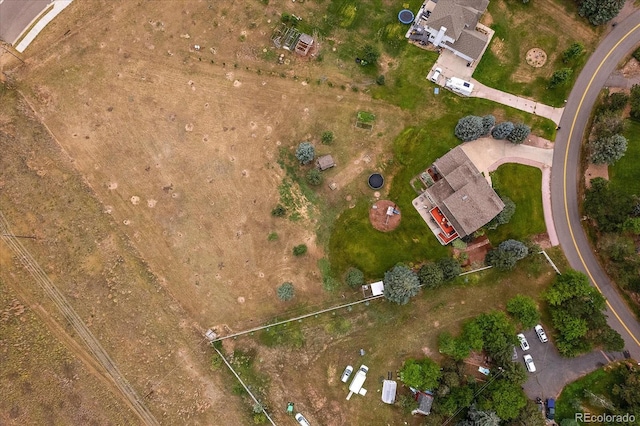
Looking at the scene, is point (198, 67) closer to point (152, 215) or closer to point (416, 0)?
point (152, 215)

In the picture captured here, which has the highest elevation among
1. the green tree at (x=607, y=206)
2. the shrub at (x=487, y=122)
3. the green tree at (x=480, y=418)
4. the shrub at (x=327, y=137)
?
the shrub at (x=327, y=137)

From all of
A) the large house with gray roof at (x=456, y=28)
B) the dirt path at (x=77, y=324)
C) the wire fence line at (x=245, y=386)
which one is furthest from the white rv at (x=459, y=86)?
the dirt path at (x=77, y=324)

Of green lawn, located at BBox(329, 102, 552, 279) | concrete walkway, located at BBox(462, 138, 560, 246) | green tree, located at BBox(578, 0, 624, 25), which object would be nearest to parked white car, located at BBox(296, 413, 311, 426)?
green lawn, located at BBox(329, 102, 552, 279)

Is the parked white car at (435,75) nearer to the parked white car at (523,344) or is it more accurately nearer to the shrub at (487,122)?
the shrub at (487,122)

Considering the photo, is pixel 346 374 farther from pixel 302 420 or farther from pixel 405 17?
pixel 405 17

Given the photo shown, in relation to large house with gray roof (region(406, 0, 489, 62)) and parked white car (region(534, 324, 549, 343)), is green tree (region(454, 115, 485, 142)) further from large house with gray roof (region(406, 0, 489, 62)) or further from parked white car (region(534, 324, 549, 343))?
parked white car (region(534, 324, 549, 343))

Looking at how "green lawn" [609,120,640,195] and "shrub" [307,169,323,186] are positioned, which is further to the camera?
"green lawn" [609,120,640,195]
